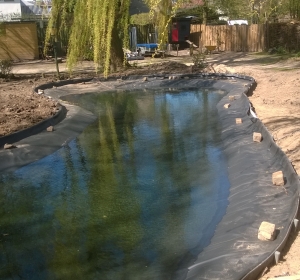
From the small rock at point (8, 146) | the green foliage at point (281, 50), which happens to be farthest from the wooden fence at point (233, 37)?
the small rock at point (8, 146)

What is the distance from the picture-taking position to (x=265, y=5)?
21.0 metres

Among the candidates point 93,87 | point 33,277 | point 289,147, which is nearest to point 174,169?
point 289,147

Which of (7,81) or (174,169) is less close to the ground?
(7,81)

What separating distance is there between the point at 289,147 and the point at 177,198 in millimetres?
2076

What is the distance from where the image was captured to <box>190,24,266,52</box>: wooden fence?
21.1 meters

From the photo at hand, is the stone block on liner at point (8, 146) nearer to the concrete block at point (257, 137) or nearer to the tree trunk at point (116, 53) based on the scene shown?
the concrete block at point (257, 137)

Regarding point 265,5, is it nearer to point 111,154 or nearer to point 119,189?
point 111,154

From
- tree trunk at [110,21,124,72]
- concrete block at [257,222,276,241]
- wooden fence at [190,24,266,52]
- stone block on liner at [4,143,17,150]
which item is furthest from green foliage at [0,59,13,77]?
concrete block at [257,222,276,241]

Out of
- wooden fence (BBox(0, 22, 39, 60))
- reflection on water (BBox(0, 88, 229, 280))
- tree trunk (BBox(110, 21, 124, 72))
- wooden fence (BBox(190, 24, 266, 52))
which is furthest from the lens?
wooden fence (BBox(0, 22, 39, 60))

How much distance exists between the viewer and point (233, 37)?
2194cm

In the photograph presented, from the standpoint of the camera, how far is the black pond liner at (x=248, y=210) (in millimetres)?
3475

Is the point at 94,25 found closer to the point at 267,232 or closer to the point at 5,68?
the point at 5,68

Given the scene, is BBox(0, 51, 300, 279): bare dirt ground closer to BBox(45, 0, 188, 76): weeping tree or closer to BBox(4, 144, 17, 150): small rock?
BBox(4, 144, 17, 150): small rock

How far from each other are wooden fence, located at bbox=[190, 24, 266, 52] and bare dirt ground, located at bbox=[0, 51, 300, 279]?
177 centimetres
